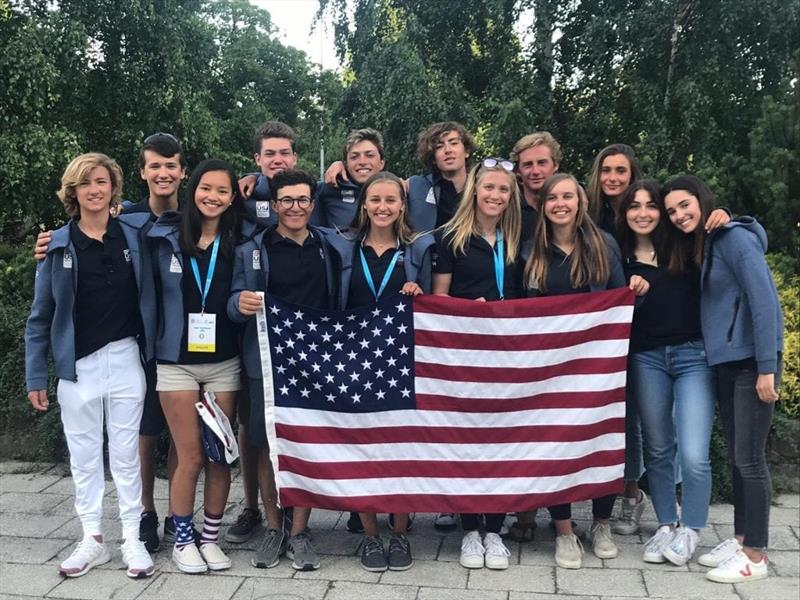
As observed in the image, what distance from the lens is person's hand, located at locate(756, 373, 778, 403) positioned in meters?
3.83

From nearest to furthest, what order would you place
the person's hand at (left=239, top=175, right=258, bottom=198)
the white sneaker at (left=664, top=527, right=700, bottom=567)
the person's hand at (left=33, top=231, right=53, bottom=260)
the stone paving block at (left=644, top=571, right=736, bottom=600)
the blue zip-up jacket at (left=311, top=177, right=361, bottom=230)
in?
the stone paving block at (left=644, top=571, right=736, bottom=600)
the person's hand at (left=33, top=231, right=53, bottom=260)
the white sneaker at (left=664, top=527, right=700, bottom=567)
the person's hand at (left=239, top=175, right=258, bottom=198)
the blue zip-up jacket at (left=311, top=177, right=361, bottom=230)

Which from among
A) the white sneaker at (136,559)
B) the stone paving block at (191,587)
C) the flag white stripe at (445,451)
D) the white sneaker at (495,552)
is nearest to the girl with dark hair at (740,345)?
the flag white stripe at (445,451)

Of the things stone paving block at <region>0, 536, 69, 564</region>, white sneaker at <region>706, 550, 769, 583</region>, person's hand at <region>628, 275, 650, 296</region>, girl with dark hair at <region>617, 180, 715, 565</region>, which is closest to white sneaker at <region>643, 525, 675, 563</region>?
girl with dark hair at <region>617, 180, 715, 565</region>

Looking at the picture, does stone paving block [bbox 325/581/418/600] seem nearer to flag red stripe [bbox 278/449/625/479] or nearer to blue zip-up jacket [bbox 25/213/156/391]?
flag red stripe [bbox 278/449/625/479]

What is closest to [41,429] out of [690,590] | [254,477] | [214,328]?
[254,477]

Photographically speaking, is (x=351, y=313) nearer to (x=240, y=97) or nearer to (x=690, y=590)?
(x=690, y=590)

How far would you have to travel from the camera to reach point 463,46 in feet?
43.2

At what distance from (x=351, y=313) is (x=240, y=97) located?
84.4 feet

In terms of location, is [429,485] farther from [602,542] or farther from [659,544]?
[659,544]

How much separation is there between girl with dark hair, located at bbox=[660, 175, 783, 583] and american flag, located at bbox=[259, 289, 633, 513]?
0.53 metres

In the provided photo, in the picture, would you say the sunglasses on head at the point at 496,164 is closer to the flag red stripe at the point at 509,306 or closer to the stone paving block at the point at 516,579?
the flag red stripe at the point at 509,306

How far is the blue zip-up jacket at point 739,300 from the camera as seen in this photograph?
383cm

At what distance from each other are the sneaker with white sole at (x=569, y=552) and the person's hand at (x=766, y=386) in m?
1.30

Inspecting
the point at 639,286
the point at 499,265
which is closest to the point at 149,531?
the point at 499,265
